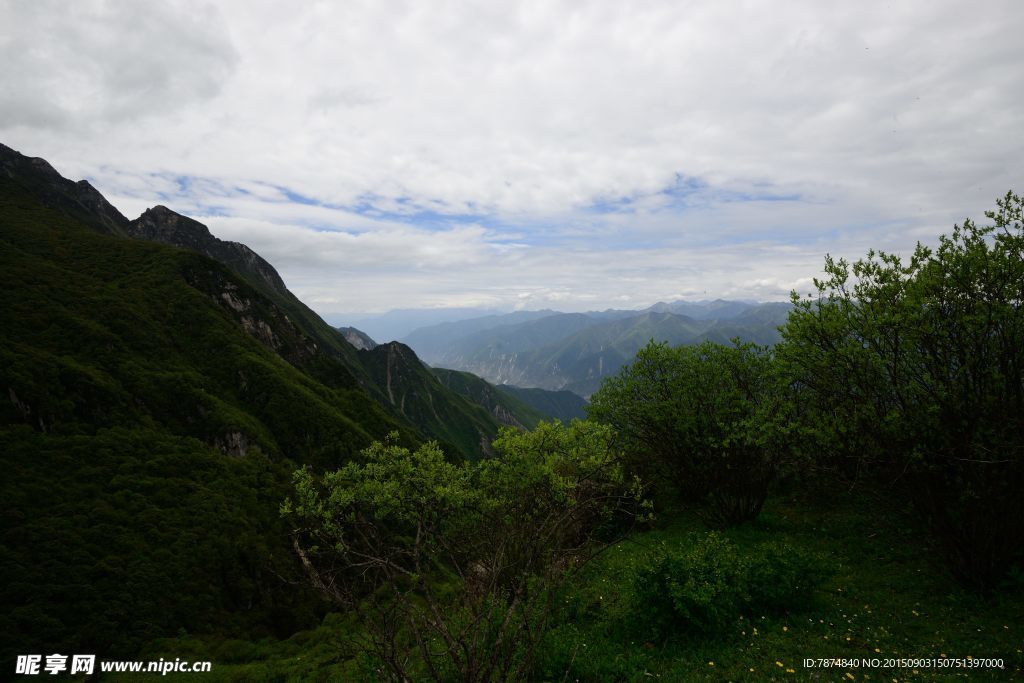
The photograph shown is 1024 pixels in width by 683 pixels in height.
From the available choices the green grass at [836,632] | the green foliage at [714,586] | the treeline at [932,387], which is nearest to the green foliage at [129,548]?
the green grass at [836,632]

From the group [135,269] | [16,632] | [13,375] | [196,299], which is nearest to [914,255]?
[16,632]

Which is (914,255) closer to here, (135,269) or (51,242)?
(135,269)

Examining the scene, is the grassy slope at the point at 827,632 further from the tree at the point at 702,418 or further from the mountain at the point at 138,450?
the mountain at the point at 138,450

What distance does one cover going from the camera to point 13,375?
48188mm

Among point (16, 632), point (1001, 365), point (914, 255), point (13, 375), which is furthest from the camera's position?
point (13, 375)

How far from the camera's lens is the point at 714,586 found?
13.0 m

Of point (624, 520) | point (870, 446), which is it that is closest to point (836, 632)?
point (870, 446)

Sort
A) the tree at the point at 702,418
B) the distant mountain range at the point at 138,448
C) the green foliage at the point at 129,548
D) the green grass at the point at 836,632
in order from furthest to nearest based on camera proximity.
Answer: the distant mountain range at the point at 138,448 → the green foliage at the point at 129,548 → the tree at the point at 702,418 → the green grass at the point at 836,632

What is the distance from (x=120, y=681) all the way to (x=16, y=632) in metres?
10.8

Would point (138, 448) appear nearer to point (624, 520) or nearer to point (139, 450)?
point (139, 450)

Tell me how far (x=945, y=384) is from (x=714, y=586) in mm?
10380

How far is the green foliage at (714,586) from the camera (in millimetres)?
13023

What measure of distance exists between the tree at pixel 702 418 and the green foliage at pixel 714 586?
652cm

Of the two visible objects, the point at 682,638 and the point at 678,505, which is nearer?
the point at 682,638
